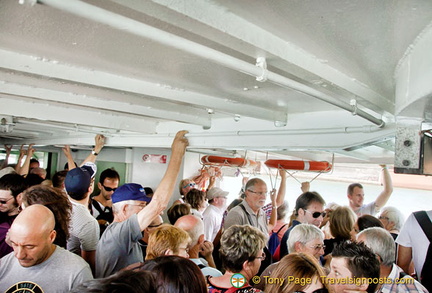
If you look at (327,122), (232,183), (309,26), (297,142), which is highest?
(309,26)

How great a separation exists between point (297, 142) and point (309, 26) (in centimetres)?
178

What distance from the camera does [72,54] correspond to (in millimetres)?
1496

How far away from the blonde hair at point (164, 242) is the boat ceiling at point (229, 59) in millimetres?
958

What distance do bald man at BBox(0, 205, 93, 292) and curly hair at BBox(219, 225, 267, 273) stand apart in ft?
2.90

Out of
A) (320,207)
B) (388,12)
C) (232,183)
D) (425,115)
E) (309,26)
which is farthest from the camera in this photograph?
(232,183)

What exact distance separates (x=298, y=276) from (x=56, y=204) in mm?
1599

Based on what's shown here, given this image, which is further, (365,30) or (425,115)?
(425,115)

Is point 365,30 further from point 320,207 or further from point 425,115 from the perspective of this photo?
point 320,207

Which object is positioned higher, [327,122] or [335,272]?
[327,122]

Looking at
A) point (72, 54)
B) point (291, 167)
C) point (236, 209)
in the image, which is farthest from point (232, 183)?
A: point (72, 54)

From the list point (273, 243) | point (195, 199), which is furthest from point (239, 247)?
point (195, 199)

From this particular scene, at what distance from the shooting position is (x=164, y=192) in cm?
200

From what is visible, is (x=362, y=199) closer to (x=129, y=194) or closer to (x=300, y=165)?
(x=300, y=165)

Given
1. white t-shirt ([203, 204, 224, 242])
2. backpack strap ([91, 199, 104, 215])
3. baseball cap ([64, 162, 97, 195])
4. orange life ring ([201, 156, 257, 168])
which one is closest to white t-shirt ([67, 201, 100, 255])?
Answer: baseball cap ([64, 162, 97, 195])
